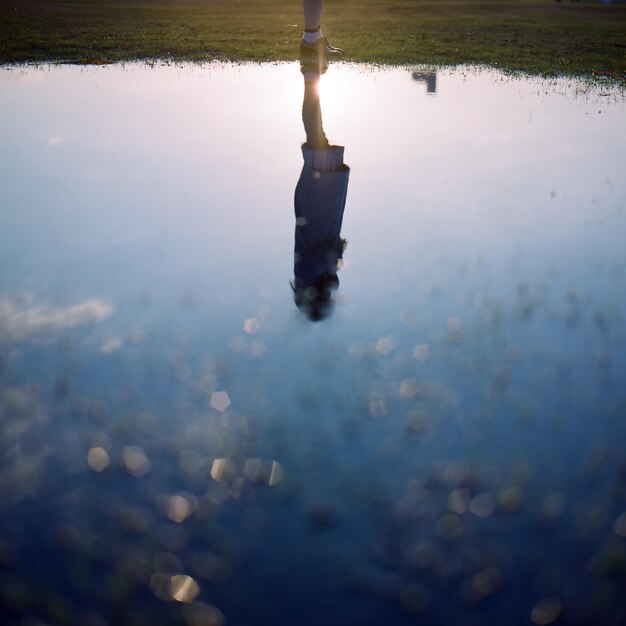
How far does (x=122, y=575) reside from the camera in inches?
122

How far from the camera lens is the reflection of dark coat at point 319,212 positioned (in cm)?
635

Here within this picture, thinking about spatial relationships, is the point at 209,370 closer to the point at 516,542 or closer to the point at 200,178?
the point at 516,542

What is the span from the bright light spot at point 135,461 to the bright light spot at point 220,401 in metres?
0.53

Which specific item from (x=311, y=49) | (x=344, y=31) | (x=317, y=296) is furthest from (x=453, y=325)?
(x=344, y=31)

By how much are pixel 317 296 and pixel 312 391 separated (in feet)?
4.82

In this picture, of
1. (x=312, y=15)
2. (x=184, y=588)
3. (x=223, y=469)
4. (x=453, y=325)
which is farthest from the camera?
(x=312, y=15)

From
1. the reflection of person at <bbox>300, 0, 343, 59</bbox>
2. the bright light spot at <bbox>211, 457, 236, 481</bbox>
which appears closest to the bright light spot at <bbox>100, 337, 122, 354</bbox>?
the bright light spot at <bbox>211, 457, 236, 481</bbox>

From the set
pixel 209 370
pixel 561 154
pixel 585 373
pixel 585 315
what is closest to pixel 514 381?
pixel 585 373

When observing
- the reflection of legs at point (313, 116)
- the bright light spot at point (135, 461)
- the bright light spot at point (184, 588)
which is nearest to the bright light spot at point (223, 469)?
the bright light spot at point (135, 461)

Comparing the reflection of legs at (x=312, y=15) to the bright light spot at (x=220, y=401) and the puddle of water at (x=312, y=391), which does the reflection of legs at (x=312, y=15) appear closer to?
the puddle of water at (x=312, y=391)

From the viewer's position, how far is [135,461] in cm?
378

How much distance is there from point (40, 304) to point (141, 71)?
498 inches

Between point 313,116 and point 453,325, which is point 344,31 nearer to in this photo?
point 313,116

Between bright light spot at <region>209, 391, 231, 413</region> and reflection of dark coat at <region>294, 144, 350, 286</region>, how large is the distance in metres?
1.83
